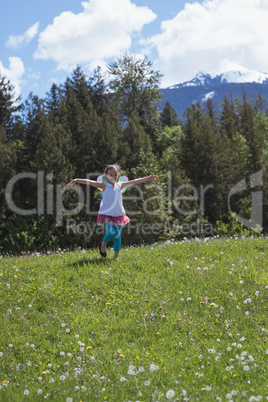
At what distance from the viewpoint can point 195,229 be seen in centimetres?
3994

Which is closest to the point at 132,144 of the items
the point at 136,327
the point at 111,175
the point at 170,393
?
the point at 111,175

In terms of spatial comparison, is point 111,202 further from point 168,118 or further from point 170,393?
point 168,118

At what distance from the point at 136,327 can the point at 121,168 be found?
36402 mm

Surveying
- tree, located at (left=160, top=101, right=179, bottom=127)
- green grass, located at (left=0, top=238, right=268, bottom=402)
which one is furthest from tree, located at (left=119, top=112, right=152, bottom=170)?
green grass, located at (left=0, top=238, right=268, bottom=402)

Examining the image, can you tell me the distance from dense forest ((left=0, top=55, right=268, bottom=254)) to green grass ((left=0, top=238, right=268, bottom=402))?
2484 centimetres

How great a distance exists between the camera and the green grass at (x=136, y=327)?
428 centimetres

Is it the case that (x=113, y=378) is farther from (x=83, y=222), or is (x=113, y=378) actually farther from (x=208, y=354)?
(x=83, y=222)

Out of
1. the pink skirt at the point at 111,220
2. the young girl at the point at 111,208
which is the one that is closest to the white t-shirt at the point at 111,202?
the young girl at the point at 111,208

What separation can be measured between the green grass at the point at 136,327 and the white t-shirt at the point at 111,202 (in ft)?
3.72

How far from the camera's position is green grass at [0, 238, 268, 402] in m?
4.28

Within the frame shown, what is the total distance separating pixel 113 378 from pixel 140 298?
241cm

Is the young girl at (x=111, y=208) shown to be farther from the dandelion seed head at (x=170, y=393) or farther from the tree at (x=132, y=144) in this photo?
the tree at (x=132, y=144)

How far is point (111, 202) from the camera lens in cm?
930

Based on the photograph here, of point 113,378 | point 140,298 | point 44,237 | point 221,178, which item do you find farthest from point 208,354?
point 221,178
